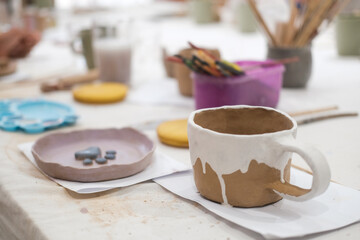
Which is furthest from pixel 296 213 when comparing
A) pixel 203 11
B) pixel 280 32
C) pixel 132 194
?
pixel 203 11

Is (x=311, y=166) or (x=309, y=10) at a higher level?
(x=309, y=10)

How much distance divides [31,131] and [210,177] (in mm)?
373

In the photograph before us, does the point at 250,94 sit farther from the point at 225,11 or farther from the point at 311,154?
the point at 225,11

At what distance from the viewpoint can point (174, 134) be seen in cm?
64

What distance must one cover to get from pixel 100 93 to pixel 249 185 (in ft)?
1.74

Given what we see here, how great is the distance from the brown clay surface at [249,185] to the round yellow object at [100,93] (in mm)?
456

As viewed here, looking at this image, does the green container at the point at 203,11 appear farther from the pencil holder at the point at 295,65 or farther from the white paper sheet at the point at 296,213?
the white paper sheet at the point at 296,213

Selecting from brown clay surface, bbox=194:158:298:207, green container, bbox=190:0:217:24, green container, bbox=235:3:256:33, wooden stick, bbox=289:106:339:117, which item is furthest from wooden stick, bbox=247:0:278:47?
green container, bbox=190:0:217:24

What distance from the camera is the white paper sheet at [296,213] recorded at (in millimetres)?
403

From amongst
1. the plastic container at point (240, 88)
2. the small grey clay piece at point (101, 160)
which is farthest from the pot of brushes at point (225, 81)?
the small grey clay piece at point (101, 160)

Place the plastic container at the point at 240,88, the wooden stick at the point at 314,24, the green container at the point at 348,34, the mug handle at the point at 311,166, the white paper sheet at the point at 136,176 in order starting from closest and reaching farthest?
the mug handle at the point at 311,166 → the white paper sheet at the point at 136,176 → the plastic container at the point at 240,88 → the wooden stick at the point at 314,24 → the green container at the point at 348,34

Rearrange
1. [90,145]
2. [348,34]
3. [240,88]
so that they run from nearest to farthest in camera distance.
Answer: [90,145] < [240,88] < [348,34]

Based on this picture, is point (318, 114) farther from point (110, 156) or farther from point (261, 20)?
point (110, 156)

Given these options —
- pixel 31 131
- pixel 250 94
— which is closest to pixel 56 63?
pixel 31 131
